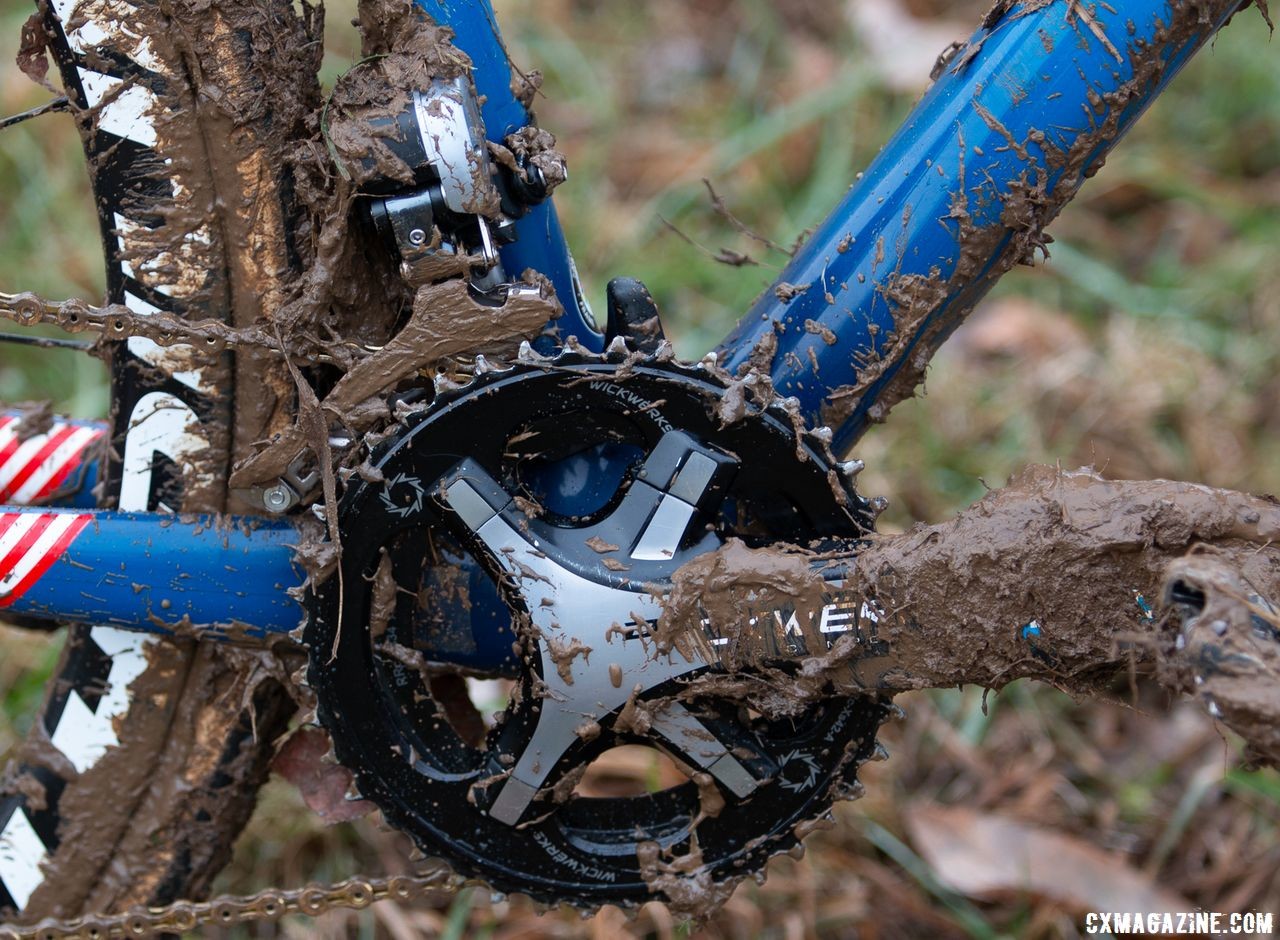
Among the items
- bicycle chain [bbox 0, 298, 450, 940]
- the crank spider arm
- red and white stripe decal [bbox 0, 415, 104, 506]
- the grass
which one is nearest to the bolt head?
the crank spider arm

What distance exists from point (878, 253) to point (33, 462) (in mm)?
951

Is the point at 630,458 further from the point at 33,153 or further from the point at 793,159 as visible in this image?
the point at 33,153

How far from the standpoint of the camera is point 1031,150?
1144mm

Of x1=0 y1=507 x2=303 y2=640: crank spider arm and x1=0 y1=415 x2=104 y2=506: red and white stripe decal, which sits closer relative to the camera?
x1=0 y1=507 x2=303 y2=640: crank spider arm

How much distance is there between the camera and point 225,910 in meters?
1.33

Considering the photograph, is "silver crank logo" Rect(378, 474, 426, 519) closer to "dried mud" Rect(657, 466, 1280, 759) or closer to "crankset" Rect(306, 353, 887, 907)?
"crankset" Rect(306, 353, 887, 907)

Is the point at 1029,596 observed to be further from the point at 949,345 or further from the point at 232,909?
the point at 949,345

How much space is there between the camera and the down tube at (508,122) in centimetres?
115

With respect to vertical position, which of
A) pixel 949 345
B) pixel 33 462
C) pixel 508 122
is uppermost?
pixel 949 345

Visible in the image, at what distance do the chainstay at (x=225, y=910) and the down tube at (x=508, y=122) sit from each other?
2.11ft

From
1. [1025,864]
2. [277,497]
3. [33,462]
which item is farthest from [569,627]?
[1025,864]

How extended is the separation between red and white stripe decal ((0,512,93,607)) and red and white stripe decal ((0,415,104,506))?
144 mm

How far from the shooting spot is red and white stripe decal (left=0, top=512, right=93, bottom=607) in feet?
3.96

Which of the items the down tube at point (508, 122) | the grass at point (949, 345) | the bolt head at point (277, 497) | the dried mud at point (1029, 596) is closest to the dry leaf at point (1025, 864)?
the grass at point (949, 345)
